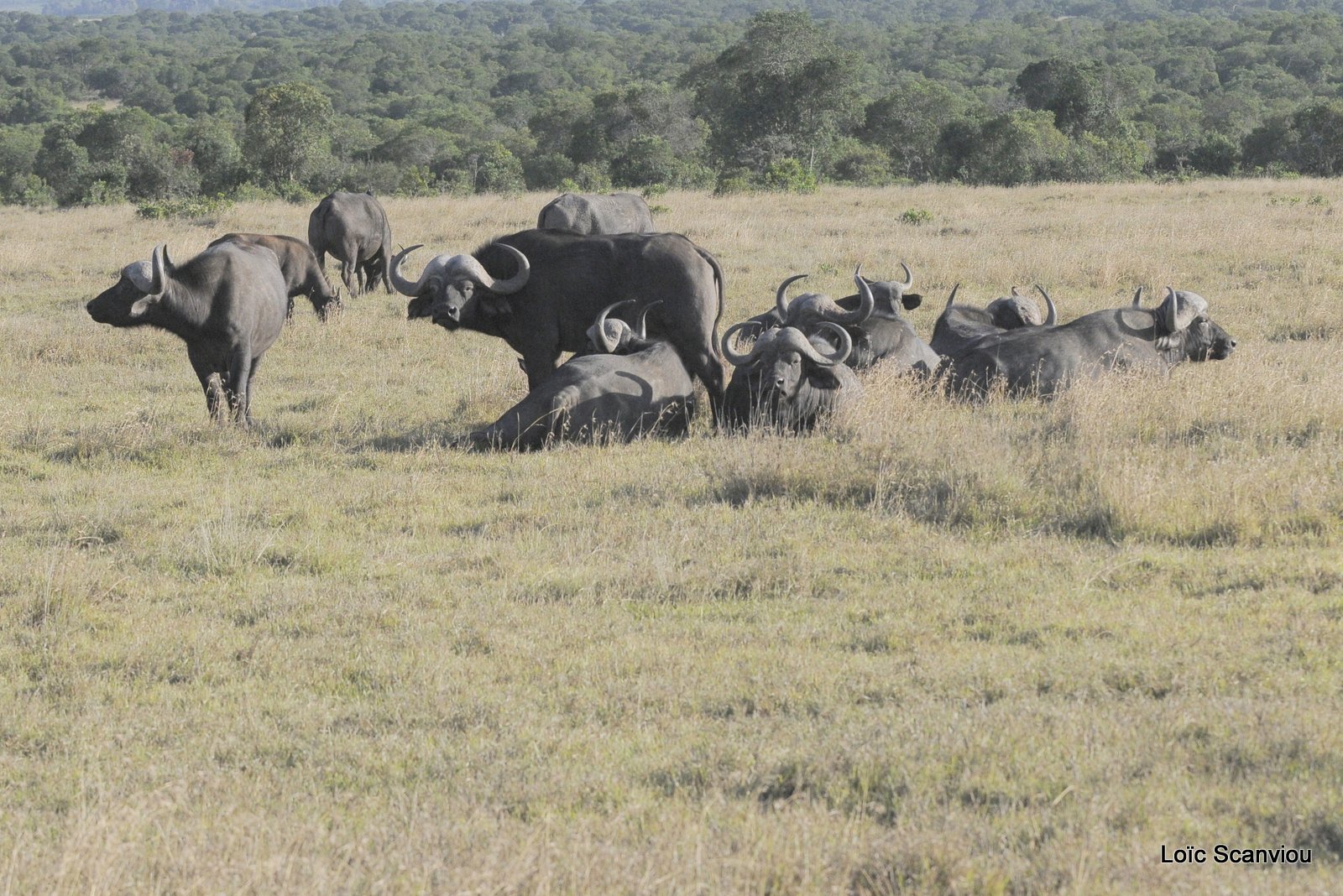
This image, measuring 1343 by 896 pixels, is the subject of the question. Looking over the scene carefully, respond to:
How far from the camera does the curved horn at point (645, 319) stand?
→ 36.3 feet

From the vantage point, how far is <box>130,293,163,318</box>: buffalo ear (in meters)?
10.6

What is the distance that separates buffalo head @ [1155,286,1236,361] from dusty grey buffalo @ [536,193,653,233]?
8.05 m

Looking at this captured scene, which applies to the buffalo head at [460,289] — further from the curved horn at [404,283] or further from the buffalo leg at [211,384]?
the buffalo leg at [211,384]

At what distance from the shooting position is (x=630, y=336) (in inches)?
435

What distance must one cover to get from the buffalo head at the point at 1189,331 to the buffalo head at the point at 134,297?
25.7 feet

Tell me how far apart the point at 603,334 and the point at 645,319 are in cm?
47

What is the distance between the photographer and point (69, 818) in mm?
4211

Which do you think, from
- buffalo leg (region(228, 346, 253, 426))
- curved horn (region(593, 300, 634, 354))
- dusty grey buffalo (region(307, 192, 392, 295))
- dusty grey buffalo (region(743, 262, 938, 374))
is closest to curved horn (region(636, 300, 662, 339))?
curved horn (region(593, 300, 634, 354))

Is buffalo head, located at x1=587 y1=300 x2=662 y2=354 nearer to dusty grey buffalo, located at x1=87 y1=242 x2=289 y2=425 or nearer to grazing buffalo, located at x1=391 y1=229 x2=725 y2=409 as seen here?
grazing buffalo, located at x1=391 y1=229 x2=725 y2=409

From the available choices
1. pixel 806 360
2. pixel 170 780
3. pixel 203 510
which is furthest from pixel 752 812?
pixel 806 360

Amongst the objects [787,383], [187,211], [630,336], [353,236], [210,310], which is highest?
[210,310]

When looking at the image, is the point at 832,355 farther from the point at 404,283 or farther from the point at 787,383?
the point at 404,283

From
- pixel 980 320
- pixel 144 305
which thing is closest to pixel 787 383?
pixel 980 320

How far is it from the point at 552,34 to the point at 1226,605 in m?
171
